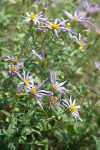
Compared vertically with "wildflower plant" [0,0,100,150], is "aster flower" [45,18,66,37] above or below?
above

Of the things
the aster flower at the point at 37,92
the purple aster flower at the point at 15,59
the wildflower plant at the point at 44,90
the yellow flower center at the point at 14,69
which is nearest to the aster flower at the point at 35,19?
the wildflower plant at the point at 44,90

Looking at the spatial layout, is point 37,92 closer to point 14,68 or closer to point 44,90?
point 44,90

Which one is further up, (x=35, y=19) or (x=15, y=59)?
(x=35, y=19)

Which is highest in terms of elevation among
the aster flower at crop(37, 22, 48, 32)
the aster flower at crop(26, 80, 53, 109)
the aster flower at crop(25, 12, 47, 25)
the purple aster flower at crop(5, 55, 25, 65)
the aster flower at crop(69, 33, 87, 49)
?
the aster flower at crop(25, 12, 47, 25)

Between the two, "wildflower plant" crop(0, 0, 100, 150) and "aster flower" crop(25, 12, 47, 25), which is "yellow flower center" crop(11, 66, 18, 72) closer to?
"wildflower plant" crop(0, 0, 100, 150)

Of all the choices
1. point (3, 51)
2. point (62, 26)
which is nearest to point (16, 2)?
point (3, 51)

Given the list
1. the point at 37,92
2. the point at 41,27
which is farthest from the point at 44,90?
the point at 41,27

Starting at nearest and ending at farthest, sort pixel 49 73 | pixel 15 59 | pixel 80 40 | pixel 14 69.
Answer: pixel 14 69
pixel 15 59
pixel 49 73
pixel 80 40

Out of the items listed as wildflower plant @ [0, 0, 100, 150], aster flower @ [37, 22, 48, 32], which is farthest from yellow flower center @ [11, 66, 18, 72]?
aster flower @ [37, 22, 48, 32]

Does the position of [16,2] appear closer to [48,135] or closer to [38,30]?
[38,30]

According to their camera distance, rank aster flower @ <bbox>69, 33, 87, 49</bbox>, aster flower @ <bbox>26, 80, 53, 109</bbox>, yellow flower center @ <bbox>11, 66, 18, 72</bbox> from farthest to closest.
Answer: aster flower @ <bbox>69, 33, 87, 49</bbox>, yellow flower center @ <bbox>11, 66, 18, 72</bbox>, aster flower @ <bbox>26, 80, 53, 109</bbox>

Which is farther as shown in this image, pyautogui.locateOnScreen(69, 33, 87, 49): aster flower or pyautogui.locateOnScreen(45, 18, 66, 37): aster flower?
pyautogui.locateOnScreen(69, 33, 87, 49): aster flower
